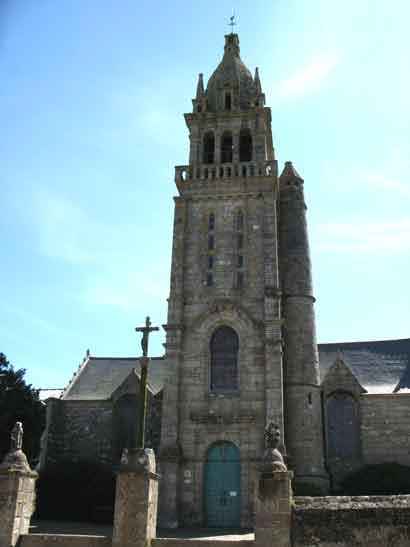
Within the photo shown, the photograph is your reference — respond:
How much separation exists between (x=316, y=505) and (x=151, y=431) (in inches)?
645

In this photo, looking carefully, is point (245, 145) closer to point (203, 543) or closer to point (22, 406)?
point (22, 406)

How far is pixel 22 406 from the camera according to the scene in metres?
28.0

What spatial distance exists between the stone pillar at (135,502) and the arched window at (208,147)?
1978 cm

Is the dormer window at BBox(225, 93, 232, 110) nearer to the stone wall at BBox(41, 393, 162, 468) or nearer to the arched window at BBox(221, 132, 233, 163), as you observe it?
the arched window at BBox(221, 132, 233, 163)

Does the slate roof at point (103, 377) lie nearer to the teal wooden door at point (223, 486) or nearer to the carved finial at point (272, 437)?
the teal wooden door at point (223, 486)

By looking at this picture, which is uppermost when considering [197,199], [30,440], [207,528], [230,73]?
[230,73]

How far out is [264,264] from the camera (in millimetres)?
27609

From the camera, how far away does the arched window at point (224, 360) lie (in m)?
25.9

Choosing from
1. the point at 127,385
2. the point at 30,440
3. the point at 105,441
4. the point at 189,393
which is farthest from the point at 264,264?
the point at 30,440

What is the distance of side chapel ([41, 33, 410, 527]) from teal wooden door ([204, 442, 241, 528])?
4 centimetres

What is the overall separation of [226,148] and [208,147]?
100cm

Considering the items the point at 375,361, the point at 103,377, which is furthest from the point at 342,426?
the point at 103,377

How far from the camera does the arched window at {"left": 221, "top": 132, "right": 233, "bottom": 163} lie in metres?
31.8

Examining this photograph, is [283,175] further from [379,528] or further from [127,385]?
[379,528]
